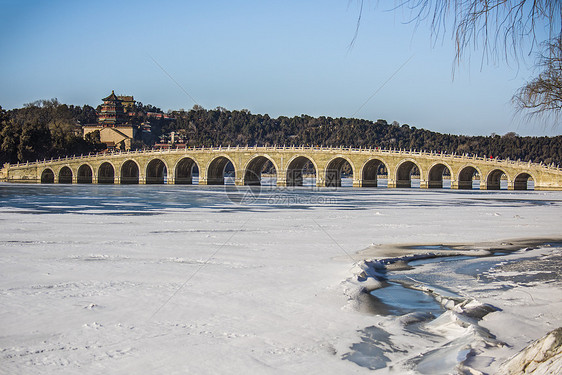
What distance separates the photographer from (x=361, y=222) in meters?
19.4

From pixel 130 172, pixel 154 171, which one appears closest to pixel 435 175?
pixel 154 171

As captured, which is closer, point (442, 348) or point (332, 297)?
point (442, 348)

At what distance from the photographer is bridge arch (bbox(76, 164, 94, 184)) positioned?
74.9m

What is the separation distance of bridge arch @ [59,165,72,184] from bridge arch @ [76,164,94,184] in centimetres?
171

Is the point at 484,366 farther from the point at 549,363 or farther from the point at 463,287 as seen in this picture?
the point at 463,287

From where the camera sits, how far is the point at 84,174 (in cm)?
7700

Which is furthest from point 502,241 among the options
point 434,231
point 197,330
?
point 197,330

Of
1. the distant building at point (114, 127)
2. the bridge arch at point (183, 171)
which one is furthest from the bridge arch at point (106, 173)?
the distant building at point (114, 127)

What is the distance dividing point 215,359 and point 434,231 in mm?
12691

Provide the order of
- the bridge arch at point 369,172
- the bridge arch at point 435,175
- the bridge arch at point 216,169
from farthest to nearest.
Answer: the bridge arch at point 216,169 < the bridge arch at point 369,172 < the bridge arch at point 435,175

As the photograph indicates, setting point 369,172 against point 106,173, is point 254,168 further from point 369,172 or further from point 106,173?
point 106,173

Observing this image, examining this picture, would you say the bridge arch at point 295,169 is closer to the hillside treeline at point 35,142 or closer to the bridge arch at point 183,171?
the bridge arch at point 183,171

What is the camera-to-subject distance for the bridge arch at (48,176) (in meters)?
73.6

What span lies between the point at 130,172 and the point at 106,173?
3822mm
